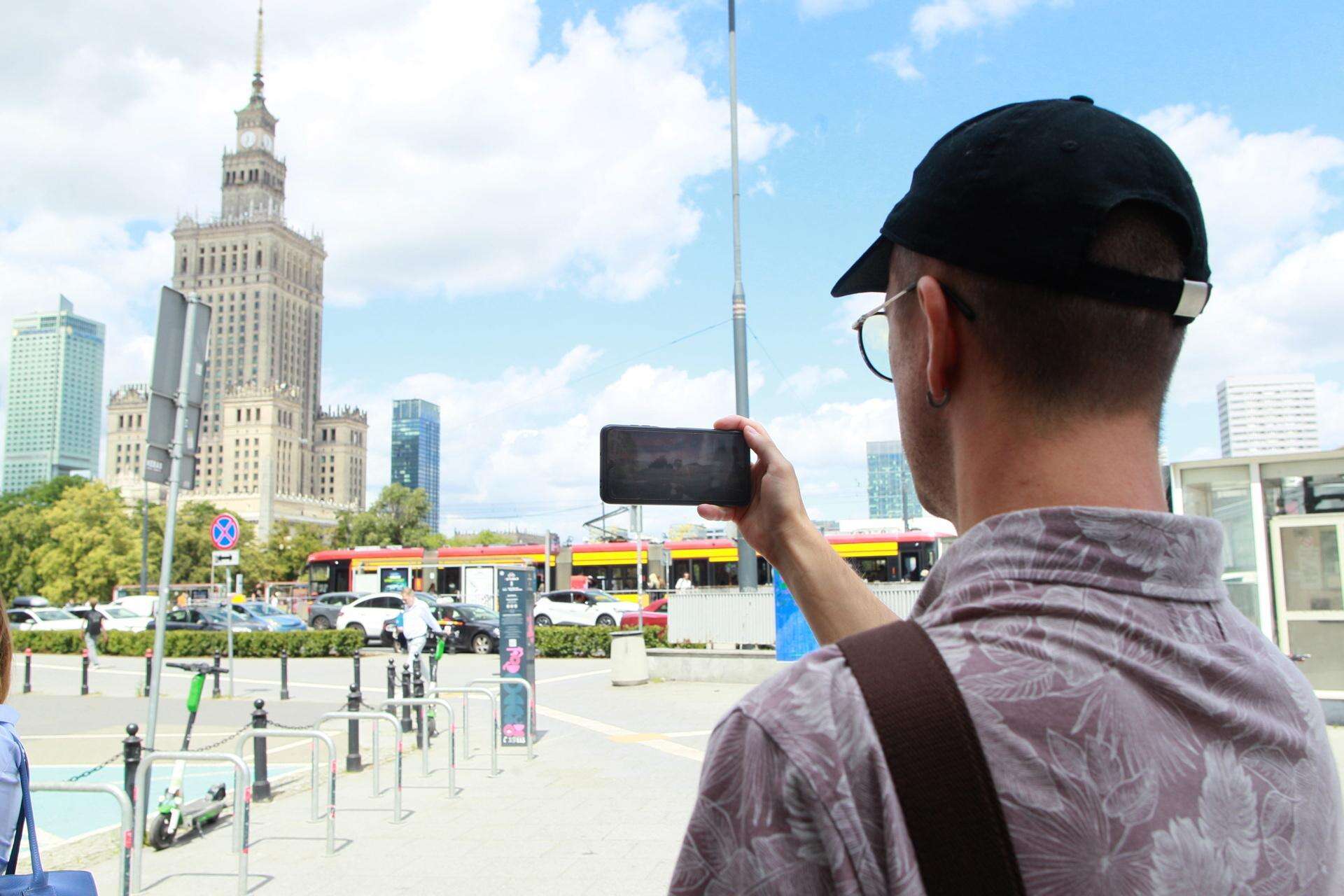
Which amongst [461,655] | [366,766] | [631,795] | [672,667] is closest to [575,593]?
[461,655]

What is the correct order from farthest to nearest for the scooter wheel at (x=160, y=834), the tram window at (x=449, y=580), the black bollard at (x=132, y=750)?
the tram window at (x=449, y=580), the scooter wheel at (x=160, y=834), the black bollard at (x=132, y=750)

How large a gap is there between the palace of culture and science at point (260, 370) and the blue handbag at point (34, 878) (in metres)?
147

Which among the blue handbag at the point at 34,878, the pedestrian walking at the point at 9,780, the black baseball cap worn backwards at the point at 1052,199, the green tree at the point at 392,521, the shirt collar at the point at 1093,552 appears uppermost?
the green tree at the point at 392,521

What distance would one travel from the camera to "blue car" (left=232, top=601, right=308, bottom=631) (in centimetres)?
3159

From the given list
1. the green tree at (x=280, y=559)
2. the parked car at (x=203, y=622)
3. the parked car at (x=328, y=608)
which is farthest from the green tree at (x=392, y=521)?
the parked car at (x=203, y=622)

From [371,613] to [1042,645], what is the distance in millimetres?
32376

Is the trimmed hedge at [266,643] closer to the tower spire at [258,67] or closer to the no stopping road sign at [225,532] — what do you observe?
the no stopping road sign at [225,532]

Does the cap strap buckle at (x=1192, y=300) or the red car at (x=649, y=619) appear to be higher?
the cap strap buckle at (x=1192, y=300)

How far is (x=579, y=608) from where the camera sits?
3094 cm

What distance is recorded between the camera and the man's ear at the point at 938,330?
3.75ft

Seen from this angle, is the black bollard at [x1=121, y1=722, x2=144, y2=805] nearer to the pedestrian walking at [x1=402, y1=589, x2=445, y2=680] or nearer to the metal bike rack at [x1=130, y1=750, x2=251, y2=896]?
the metal bike rack at [x1=130, y1=750, x2=251, y2=896]

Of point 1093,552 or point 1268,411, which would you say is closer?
point 1093,552

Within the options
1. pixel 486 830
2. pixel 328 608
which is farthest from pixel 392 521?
Answer: pixel 486 830

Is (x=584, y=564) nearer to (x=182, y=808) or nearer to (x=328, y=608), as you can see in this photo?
(x=328, y=608)
